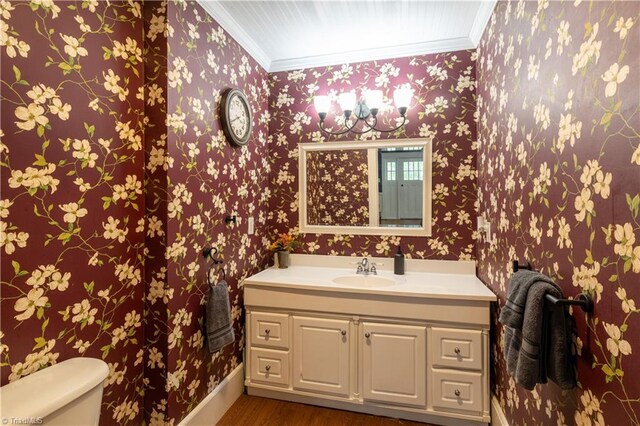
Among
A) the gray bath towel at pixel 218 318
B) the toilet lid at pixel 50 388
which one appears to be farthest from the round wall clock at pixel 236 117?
the toilet lid at pixel 50 388

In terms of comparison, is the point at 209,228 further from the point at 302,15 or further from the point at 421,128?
the point at 421,128

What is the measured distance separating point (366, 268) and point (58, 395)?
5.98 ft

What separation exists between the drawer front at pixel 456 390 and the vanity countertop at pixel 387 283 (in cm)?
47

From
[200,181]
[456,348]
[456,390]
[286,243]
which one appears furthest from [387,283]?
[200,181]

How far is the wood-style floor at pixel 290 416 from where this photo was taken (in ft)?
6.41

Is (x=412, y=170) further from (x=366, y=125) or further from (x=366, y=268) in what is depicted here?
(x=366, y=268)

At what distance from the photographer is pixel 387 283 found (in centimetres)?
224

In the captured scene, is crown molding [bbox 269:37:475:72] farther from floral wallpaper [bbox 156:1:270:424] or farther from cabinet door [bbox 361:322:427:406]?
cabinet door [bbox 361:322:427:406]

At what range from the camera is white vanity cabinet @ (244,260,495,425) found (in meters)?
1.84

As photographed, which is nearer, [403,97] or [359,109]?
[403,97]

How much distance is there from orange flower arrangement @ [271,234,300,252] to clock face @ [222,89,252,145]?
825 mm

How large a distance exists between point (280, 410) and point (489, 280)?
1.60m

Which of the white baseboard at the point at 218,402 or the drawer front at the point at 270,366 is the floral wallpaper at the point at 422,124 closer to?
the drawer front at the point at 270,366

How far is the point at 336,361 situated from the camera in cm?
203
